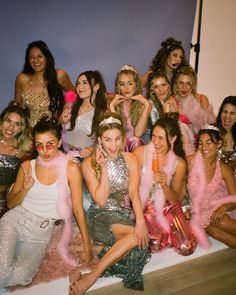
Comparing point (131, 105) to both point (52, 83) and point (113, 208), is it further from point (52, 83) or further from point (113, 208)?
point (113, 208)

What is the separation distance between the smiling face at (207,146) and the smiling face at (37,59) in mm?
1609

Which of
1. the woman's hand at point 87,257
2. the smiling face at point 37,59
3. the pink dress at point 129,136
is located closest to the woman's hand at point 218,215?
the pink dress at point 129,136

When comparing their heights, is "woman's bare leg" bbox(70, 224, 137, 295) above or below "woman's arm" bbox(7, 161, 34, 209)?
below

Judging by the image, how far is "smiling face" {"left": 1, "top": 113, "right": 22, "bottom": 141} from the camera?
2455mm

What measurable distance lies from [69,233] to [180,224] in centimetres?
80

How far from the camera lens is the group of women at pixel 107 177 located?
2133 mm

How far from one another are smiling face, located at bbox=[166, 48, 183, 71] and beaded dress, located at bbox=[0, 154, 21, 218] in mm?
1908

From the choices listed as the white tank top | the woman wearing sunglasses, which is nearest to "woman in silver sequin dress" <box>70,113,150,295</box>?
the woman wearing sunglasses

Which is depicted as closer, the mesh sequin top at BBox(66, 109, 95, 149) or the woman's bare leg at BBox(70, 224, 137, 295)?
the woman's bare leg at BBox(70, 224, 137, 295)

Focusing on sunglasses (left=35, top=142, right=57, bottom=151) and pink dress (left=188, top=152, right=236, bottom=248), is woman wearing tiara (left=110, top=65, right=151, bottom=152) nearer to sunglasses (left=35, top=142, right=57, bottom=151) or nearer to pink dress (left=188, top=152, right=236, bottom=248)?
pink dress (left=188, top=152, right=236, bottom=248)

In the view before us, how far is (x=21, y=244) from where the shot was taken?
2.14 meters

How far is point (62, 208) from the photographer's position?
220 centimetres

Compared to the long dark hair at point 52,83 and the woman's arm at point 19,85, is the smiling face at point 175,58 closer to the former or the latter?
the long dark hair at point 52,83

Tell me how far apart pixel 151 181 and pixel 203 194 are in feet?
1.48
